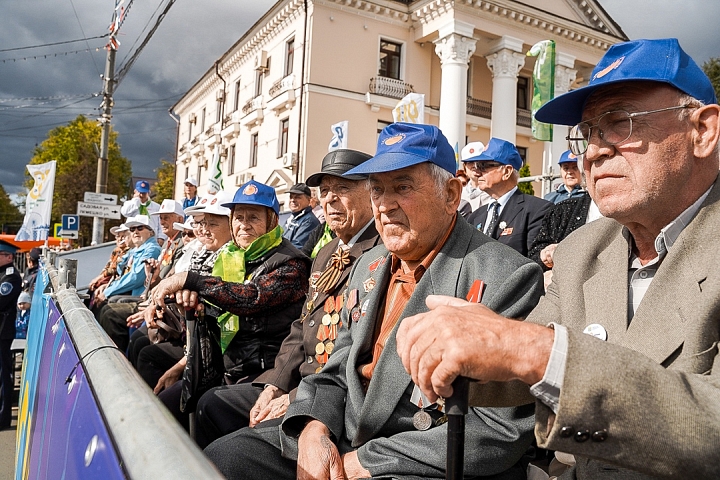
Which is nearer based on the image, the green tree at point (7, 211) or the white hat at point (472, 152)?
the white hat at point (472, 152)

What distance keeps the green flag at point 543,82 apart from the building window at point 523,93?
1852 centimetres

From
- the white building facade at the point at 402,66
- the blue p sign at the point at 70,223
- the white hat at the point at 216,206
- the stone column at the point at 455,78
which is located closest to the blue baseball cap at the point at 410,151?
the white hat at the point at 216,206

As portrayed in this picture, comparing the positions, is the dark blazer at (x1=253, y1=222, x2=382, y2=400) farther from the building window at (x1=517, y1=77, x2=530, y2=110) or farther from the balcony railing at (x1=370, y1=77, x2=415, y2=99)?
the building window at (x1=517, y1=77, x2=530, y2=110)

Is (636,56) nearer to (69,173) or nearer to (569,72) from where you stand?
(569,72)

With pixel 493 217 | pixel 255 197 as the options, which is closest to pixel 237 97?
pixel 493 217

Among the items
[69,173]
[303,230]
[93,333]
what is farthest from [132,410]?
[69,173]

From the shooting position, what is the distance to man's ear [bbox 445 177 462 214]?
2.65 m

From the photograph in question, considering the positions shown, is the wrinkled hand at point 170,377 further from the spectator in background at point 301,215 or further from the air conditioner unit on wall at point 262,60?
the air conditioner unit on wall at point 262,60

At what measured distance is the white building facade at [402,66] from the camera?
23594mm

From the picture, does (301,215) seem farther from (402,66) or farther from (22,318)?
(402,66)

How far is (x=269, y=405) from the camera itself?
3.15 meters

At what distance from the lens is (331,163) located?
4.06 m

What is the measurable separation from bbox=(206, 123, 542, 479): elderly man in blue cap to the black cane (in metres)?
0.80

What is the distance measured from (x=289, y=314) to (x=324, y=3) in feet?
73.4
